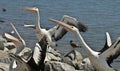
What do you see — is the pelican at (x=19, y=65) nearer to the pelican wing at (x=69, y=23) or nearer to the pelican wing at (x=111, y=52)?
the pelican wing at (x=111, y=52)

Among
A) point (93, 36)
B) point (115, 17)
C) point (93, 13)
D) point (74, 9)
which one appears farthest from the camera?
point (74, 9)

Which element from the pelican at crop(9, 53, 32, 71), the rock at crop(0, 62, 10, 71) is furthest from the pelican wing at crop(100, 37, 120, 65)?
the rock at crop(0, 62, 10, 71)

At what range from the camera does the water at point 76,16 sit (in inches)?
650

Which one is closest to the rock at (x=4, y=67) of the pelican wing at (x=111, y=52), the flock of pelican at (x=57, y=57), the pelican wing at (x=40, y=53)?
the flock of pelican at (x=57, y=57)

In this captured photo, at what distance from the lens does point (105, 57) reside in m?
9.27

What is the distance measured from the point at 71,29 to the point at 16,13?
15126mm

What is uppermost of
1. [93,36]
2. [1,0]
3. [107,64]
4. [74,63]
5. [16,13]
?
[107,64]

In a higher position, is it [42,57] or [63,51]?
[42,57]

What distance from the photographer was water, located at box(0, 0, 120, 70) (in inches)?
650

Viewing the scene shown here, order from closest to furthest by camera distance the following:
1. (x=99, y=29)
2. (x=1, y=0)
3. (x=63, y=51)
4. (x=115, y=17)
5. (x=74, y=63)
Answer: (x=74, y=63)
(x=63, y=51)
(x=99, y=29)
(x=115, y=17)
(x=1, y=0)

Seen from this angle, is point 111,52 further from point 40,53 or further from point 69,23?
point 69,23

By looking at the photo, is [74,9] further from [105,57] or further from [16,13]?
[105,57]

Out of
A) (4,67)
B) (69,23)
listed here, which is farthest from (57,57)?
(4,67)

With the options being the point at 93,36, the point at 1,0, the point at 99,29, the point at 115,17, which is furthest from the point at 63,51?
the point at 1,0
